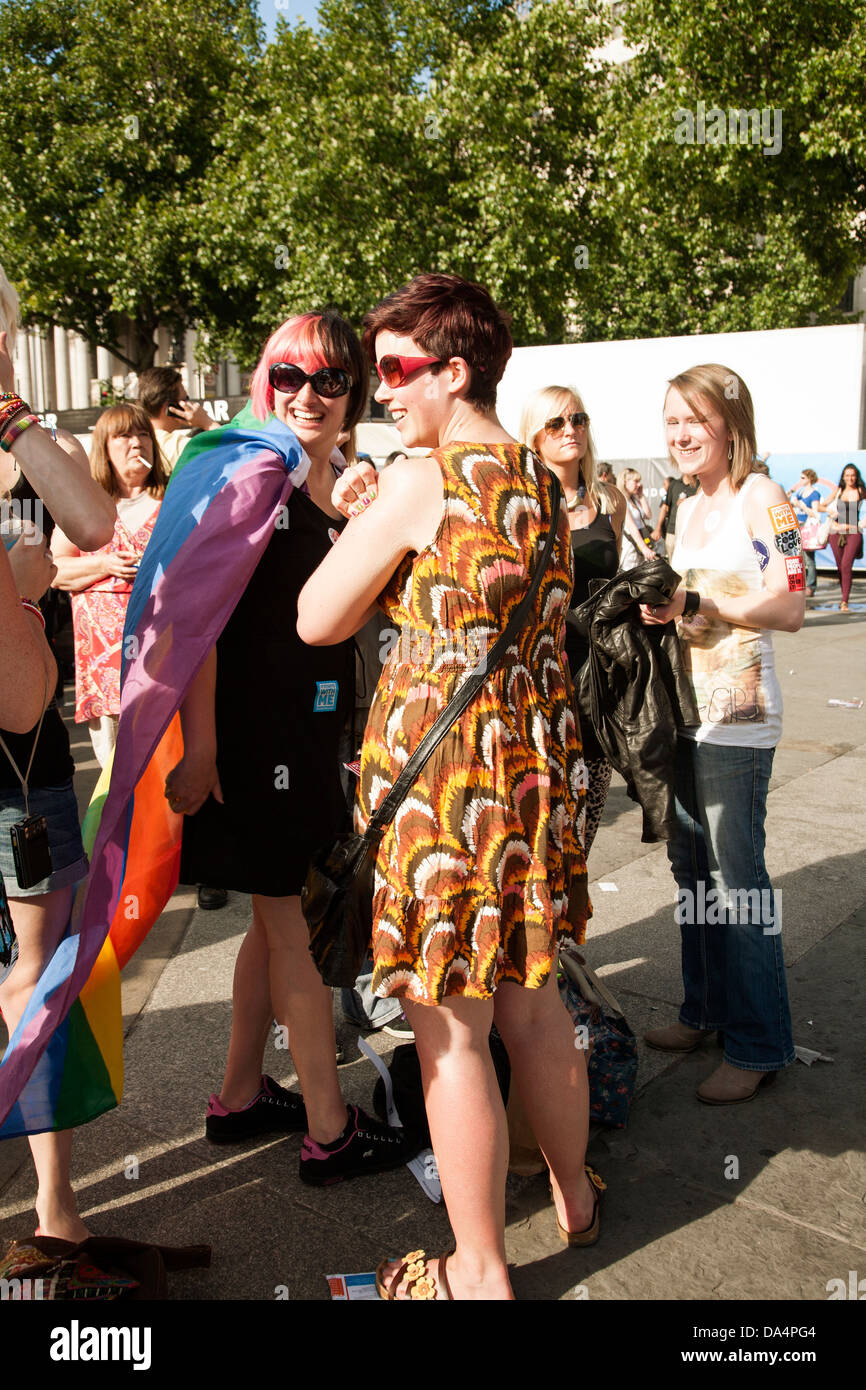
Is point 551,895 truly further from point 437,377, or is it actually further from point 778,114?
point 778,114

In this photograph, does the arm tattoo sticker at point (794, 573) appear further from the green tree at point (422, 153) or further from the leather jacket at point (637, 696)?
the green tree at point (422, 153)

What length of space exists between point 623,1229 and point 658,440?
59.2ft

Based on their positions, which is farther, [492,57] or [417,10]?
[417,10]

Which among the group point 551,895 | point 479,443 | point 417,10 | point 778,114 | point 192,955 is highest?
point 417,10

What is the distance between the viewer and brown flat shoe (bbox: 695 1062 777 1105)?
3078 millimetres

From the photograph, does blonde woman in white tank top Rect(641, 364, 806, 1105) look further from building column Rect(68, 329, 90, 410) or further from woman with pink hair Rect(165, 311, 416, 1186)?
building column Rect(68, 329, 90, 410)

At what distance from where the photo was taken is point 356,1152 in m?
2.77

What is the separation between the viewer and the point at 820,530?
54.2 ft

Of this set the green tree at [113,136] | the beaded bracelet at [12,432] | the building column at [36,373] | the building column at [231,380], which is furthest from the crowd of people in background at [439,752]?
the building column at [36,373]

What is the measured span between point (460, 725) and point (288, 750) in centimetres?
68

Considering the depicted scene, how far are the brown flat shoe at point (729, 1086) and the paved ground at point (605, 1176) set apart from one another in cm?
3

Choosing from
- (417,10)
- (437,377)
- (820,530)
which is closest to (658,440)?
(820,530)

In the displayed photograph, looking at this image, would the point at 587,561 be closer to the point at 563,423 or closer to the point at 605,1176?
the point at 563,423

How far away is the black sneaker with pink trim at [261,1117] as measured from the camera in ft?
9.55
